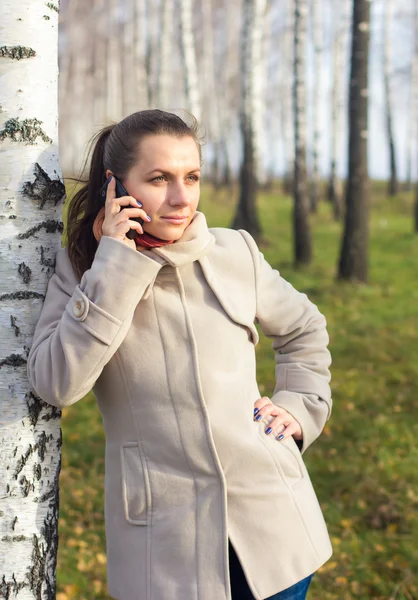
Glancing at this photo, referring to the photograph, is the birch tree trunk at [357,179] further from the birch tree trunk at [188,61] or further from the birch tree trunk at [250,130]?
the birch tree trunk at [188,61]

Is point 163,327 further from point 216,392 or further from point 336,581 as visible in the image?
point 336,581

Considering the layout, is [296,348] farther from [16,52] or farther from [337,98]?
[337,98]

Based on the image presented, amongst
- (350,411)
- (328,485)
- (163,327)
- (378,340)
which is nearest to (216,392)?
(163,327)

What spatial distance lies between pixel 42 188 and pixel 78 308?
0.49 m

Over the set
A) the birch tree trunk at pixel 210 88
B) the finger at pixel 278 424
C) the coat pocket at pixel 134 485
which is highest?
the birch tree trunk at pixel 210 88

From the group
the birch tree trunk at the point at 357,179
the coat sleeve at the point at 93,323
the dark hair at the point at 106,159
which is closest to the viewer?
the coat sleeve at the point at 93,323

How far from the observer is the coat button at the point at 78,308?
1.93 metres

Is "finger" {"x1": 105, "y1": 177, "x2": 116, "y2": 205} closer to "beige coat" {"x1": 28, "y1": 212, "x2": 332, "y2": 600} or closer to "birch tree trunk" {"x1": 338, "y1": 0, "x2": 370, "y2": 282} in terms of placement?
"beige coat" {"x1": 28, "y1": 212, "x2": 332, "y2": 600}

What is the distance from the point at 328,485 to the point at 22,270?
3672 millimetres

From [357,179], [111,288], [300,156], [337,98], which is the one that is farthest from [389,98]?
[111,288]

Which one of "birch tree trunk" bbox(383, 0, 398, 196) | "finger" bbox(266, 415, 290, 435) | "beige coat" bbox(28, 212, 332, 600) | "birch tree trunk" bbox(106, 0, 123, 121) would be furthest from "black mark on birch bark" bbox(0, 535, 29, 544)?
"birch tree trunk" bbox(106, 0, 123, 121)

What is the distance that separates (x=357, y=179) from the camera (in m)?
10.5

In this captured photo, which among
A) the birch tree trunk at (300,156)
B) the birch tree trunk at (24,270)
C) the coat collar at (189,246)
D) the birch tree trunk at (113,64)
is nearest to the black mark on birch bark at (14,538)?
the birch tree trunk at (24,270)

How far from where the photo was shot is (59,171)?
7.52ft
